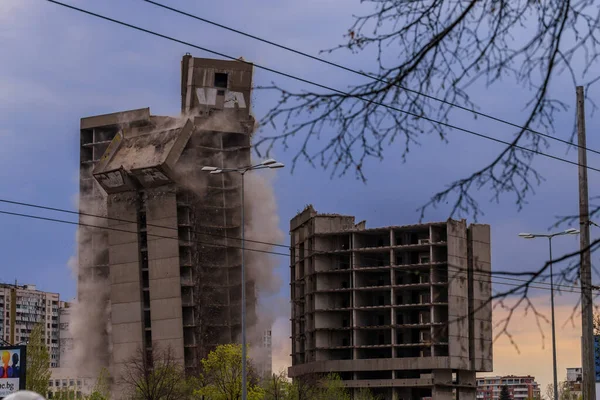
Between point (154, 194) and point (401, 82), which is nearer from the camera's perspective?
point (401, 82)

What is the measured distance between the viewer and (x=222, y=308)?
118m

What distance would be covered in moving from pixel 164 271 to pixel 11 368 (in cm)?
6954

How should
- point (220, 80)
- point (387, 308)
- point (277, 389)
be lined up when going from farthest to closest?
point (220, 80), point (387, 308), point (277, 389)

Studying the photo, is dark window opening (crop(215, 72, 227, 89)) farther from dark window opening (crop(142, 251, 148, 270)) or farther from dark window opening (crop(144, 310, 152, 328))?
dark window opening (crop(144, 310, 152, 328))

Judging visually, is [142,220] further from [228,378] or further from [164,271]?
[228,378]

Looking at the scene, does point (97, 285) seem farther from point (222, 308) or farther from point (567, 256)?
point (567, 256)

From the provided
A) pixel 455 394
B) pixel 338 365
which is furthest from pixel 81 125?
pixel 455 394

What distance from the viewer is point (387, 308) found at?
377 feet

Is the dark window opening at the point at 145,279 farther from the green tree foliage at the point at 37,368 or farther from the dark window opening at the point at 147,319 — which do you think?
the green tree foliage at the point at 37,368

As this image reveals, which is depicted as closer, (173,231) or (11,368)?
(11,368)

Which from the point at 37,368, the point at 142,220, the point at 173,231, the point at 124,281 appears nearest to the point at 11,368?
the point at 37,368

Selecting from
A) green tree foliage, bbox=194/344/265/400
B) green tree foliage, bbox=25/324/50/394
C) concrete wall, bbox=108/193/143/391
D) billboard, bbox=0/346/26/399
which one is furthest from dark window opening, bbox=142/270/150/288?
billboard, bbox=0/346/26/399

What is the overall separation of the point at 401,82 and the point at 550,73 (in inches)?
39.2

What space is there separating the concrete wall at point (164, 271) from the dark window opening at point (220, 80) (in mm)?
13367
